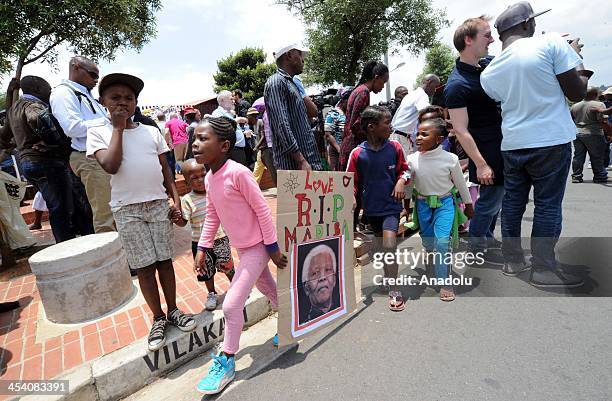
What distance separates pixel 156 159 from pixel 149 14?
7.77 metres

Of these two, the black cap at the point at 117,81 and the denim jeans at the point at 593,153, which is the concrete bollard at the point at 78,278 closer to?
the black cap at the point at 117,81

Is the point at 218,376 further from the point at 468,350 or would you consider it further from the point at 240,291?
the point at 468,350

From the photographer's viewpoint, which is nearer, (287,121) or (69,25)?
(287,121)

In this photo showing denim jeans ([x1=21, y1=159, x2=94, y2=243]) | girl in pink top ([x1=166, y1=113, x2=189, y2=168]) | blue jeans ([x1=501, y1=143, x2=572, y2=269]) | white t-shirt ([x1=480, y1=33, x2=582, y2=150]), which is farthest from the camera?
girl in pink top ([x1=166, y1=113, x2=189, y2=168])

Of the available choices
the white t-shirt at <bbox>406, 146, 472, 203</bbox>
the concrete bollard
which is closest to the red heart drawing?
the white t-shirt at <bbox>406, 146, 472, 203</bbox>

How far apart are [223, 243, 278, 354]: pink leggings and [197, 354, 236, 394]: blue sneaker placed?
0.06 meters

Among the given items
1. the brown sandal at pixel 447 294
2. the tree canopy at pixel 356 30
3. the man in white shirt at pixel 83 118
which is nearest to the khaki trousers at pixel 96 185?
the man in white shirt at pixel 83 118

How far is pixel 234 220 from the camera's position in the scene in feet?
6.77

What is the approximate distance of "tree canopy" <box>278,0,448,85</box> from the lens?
14278 mm

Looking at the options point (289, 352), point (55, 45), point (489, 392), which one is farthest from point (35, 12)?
point (489, 392)

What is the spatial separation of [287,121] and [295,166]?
1.28 ft

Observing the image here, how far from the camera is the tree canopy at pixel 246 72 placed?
113 ft

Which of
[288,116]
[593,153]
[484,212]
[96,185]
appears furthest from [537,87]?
[593,153]

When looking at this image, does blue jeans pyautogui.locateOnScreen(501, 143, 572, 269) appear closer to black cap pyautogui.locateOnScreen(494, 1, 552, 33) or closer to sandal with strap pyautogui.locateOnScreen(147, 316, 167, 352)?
black cap pyautogui.locateOnScreen(494, 1, 552, 33)
